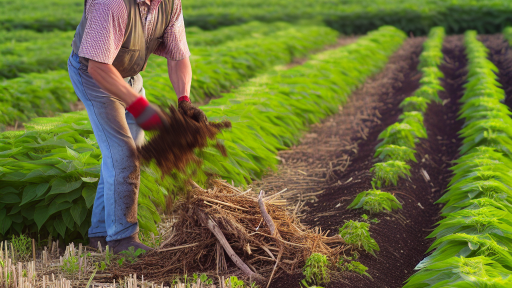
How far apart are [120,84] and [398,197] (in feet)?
8.32

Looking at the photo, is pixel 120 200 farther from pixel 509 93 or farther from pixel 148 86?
pixel 509 93

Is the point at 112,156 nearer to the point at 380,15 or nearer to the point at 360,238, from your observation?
the point at 360,238

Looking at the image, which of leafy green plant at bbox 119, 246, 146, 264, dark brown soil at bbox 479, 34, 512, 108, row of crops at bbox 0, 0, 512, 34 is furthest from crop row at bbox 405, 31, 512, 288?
row of crops at bbox 0, 0, 512, 34

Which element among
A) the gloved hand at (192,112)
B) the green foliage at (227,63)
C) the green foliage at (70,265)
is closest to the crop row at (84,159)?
the green foliage at (70,265)

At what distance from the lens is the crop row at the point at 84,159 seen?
11.3ft

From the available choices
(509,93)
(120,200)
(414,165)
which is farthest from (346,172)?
(509,93)

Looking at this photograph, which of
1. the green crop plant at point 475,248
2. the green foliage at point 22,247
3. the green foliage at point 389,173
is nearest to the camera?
the green crop plant at point 475,248

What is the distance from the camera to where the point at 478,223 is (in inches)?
119

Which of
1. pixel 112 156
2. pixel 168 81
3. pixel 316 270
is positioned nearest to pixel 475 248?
pixel 316 270

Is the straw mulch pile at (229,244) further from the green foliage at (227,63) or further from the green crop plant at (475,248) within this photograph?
the green foliage at (227,63)

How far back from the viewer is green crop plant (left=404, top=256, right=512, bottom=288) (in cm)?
226

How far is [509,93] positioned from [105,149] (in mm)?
7307

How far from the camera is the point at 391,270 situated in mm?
3166

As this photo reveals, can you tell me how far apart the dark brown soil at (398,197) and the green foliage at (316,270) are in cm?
8
